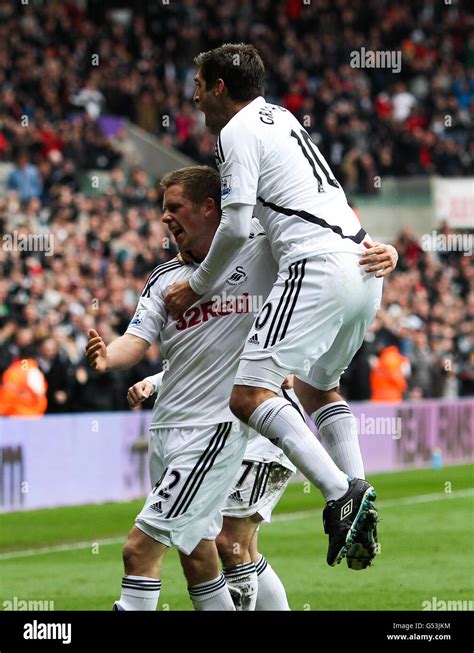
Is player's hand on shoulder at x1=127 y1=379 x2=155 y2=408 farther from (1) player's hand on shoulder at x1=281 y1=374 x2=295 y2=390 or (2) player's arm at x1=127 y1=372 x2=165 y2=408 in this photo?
(1) player's hand on shoulder at x1=281 y1=374 x2=295 y2=390

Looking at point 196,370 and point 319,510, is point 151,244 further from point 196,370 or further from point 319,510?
point 196,370

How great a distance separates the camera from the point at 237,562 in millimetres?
6199

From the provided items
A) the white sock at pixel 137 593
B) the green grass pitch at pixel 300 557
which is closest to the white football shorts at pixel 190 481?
the white sock at pixel 137 593

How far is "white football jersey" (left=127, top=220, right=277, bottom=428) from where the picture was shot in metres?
5.83

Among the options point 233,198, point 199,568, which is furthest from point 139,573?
point 233,198

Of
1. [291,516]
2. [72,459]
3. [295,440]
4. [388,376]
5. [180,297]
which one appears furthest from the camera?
[388,376]

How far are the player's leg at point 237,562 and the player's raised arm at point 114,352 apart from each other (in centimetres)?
94

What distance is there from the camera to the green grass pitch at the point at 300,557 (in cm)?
830

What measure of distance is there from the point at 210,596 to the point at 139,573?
37 cm

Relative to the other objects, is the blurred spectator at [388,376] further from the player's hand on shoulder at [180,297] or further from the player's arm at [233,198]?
the player's arm at [233,198]

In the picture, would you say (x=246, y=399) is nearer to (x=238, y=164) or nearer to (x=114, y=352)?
(x=114, y=352)

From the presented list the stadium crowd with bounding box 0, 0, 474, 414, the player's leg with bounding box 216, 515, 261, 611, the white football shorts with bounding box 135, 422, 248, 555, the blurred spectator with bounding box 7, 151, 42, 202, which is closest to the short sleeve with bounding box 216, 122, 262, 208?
the white football shorts with bounding box 135, 422, 248, 555

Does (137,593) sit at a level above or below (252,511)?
below
